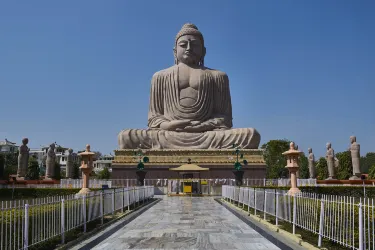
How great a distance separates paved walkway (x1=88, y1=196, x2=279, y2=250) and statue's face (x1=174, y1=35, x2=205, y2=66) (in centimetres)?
2436

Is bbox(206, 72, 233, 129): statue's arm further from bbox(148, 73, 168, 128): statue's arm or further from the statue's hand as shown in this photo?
bbox(148, 73, 168, 128): statue's arm

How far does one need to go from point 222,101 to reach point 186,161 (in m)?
6.32

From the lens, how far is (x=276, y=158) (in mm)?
58000

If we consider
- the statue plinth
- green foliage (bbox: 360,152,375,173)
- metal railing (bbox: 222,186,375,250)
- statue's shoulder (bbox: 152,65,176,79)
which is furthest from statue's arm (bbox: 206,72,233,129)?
green foliage (bbox: 360,152,375,173)

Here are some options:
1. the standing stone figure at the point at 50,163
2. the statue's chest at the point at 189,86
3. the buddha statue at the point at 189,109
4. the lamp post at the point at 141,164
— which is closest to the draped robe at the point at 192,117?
the buddha statue at the point at 189,109

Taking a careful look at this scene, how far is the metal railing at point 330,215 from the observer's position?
19.8 ft

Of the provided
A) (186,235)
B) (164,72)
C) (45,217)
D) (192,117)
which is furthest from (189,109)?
(45,217)

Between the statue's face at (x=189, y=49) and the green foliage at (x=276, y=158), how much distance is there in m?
22.5

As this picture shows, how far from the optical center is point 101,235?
28.8 feet

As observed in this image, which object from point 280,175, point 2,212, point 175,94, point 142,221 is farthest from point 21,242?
point 280,175

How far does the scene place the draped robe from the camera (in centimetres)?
3231

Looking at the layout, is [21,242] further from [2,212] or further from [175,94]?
[175,94]

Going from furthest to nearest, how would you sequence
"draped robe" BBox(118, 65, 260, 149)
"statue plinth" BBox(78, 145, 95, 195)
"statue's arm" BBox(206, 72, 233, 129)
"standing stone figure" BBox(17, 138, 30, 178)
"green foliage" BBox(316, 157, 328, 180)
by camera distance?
1. "green foliage" BBox(316, 157, 328, 180)
2. "statue's arm" BBox(206, 72, 233, 129)
3. "draped robe" BBox(118, 65, 260, 149)
4. "standing stone figure" BBox(17, 138, 30, 178)
5. "statue plinth" BBox(78, 145, 95, 195)

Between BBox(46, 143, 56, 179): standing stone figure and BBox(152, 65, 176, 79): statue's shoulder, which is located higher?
BBox(152, 65, 176, 79): statue's shoulder
